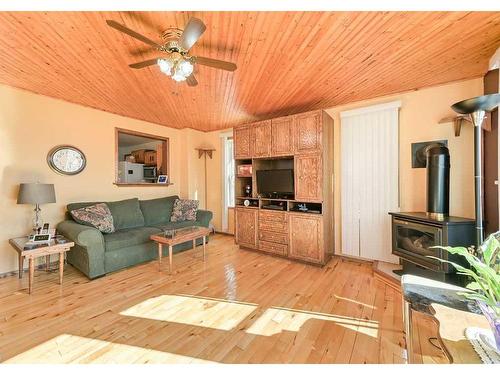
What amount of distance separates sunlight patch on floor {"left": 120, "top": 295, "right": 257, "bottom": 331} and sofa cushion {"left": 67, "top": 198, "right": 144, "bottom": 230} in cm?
180

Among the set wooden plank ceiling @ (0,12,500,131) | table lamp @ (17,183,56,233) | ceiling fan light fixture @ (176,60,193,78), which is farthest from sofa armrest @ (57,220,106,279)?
ceiling fan light fixture @ (176,60,193,78)

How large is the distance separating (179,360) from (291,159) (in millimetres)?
3207

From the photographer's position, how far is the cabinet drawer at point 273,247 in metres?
3.57

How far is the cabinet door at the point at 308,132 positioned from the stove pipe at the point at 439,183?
135 centimetres

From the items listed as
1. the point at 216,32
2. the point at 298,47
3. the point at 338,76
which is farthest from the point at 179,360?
the point at 338,76

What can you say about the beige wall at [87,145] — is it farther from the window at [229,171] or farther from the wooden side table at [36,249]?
the window at [229,171]

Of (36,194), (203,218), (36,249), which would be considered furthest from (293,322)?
(36,194)

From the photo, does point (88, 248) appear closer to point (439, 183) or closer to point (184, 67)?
point (184, 67)

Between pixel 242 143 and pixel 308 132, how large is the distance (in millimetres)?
1297

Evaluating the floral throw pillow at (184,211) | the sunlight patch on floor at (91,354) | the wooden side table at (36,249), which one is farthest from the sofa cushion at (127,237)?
the sunlight patch on floor at (91,354)

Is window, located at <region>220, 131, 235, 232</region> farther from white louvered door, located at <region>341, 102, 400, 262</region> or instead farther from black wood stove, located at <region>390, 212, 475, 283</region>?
black wood stove, located at <region>390, 212, 475, 283</region>

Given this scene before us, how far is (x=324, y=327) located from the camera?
1.87 meters

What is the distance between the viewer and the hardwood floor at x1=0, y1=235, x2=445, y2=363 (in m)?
1.58

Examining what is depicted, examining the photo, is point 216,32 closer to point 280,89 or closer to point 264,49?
point 264,49
